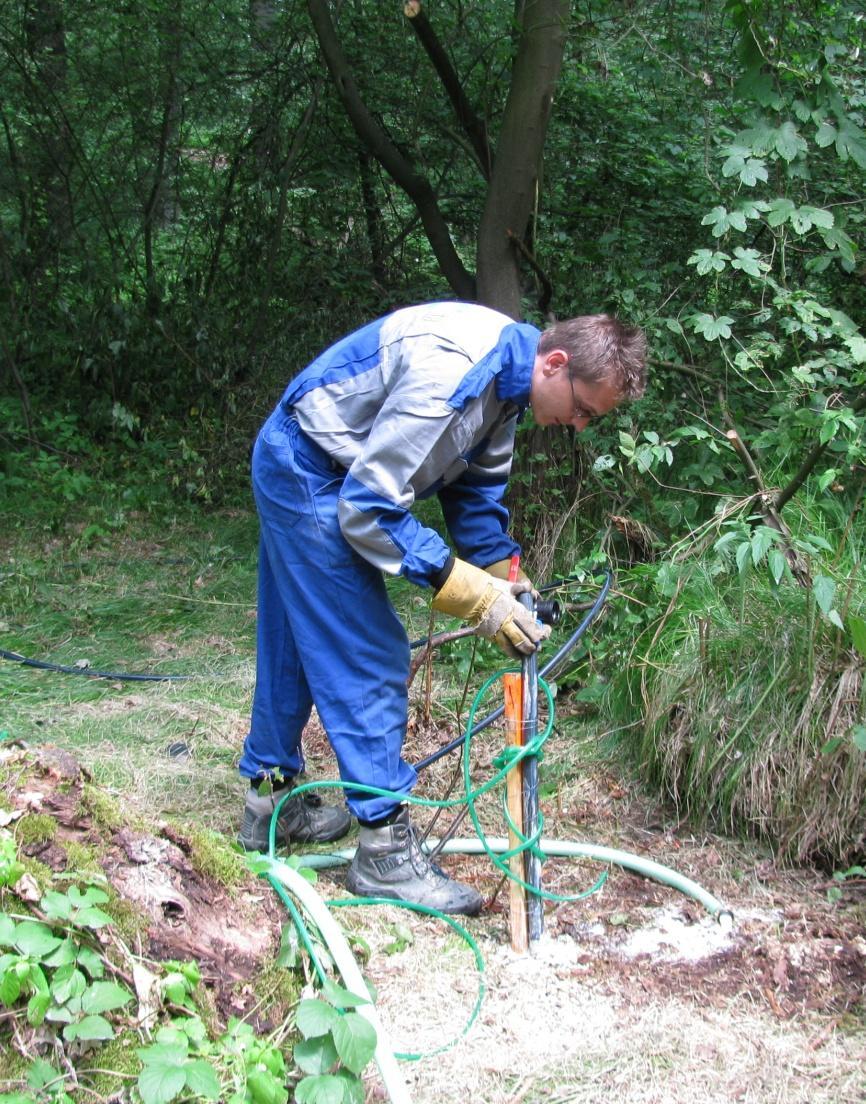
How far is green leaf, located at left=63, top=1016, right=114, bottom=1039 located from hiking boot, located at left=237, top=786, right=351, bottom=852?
1067mm

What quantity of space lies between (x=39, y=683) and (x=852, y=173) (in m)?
4.03

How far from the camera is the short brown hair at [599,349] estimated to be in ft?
7.70

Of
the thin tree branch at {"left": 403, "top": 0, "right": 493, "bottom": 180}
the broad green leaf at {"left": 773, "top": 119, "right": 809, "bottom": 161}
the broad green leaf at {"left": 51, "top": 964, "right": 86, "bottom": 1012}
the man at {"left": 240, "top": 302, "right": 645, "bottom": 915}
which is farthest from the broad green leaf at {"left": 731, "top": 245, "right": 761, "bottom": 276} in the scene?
the broad green leaf at {"left": 51, "top": 964, "right": 86, "bottom": 1012}

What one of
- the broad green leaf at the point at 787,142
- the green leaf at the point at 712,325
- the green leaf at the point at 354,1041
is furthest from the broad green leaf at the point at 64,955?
the broad green leaf at the point at 787,142

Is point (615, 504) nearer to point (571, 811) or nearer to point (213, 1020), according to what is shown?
point (571, 811)

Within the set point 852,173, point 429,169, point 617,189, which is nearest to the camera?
point 852,173

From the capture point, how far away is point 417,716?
12.1 ft

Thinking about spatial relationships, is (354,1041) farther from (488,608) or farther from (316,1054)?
(488,608)

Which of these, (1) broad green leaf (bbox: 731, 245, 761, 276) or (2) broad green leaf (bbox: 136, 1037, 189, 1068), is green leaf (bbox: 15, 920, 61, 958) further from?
(1) broad green leaf (bbox: 731, 245, 761, 276)

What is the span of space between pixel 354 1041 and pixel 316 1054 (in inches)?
3.7

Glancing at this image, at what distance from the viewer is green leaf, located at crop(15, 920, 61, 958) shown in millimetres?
1715

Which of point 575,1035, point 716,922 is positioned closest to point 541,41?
point 716,922

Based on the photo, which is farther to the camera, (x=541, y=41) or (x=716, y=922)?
→ (x=541, y=41)

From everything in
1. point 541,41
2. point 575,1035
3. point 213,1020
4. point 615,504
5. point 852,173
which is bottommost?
point 575,1035
